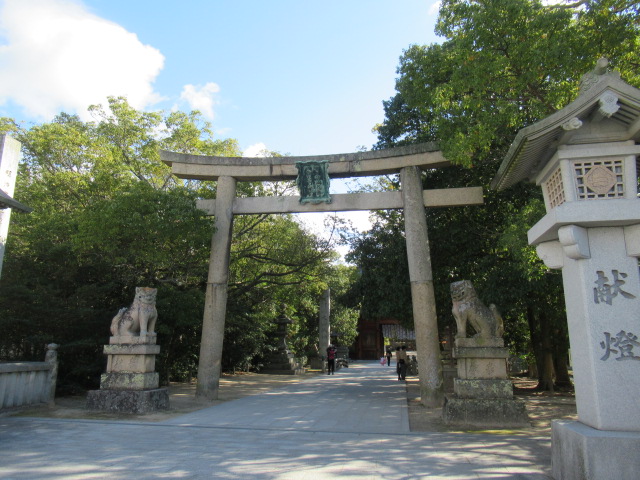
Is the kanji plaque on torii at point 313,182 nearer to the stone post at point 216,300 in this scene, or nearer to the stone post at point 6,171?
the stone post at point 216,300

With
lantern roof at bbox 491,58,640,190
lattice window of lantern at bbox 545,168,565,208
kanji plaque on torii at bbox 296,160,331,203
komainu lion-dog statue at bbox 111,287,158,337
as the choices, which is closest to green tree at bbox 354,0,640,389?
lattice window of lantern at bbox 545,168,565,208

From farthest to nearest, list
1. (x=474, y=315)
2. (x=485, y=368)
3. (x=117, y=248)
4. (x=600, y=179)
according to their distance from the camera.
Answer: (x=117, y=248)
(x=474, y=315)
(x=485, y=368)
(x=600, y=179)

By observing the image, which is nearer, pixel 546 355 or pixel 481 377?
pixel 481 377

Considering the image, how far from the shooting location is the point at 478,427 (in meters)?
7.07

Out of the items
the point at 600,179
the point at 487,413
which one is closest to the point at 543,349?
the point at 487,413

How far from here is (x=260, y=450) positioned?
550 cm

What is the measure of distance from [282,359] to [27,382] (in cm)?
1281

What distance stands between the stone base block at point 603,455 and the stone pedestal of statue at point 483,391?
3422 millimetres

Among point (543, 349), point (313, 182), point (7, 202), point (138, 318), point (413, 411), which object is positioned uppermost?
point (313, 182)

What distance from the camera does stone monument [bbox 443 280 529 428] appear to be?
7.19 metres

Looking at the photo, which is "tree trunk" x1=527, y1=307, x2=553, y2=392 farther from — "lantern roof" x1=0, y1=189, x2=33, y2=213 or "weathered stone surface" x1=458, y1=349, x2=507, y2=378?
"lantern roof" x1=0, y1=189, x2=33, y2=213

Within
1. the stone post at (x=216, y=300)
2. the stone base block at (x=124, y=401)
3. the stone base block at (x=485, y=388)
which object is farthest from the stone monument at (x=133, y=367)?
the stone base block at (x=485, y=388)

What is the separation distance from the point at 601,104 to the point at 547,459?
3.90m

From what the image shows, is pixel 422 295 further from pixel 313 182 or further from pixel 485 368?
pixel 313 182
